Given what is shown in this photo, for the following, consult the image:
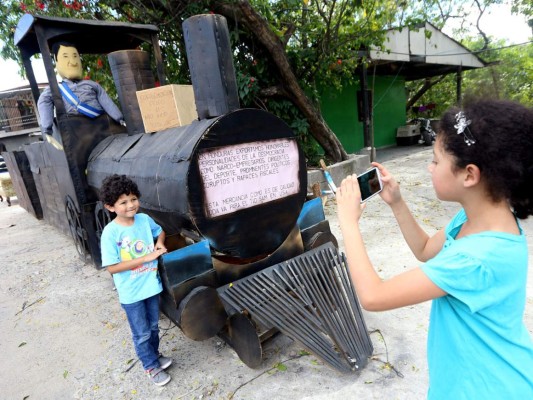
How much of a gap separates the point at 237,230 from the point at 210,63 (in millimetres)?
1188

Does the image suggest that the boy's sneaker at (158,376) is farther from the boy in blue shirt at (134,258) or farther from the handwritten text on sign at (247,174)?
the handwritten text on sign at (247,174)

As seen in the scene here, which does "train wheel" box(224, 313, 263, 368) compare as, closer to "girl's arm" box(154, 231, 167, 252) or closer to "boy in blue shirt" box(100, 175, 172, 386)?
"boy in blue shirt" box(100, 175, 172, 386)

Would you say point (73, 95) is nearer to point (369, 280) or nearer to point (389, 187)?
point (389, 187)

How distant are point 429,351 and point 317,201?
1.75m

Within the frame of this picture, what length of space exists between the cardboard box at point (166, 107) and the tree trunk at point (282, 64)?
11.5ft

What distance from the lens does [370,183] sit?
1.31m

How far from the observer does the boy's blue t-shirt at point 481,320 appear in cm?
90

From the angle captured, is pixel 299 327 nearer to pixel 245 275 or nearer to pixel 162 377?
pixel 245 275

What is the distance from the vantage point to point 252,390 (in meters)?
2.16

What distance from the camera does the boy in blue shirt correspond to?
2.11 meters

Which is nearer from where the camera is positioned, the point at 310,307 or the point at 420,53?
the point at 310,307

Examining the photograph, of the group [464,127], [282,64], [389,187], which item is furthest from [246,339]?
[282,64]

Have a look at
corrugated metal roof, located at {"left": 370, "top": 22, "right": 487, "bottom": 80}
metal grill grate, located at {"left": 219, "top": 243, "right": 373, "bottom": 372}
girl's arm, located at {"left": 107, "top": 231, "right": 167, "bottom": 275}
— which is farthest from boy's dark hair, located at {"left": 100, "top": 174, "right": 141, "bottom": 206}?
corrugated metal roof, located at {"left": 370, "top": 22, "right": 487, "bottom": 80}

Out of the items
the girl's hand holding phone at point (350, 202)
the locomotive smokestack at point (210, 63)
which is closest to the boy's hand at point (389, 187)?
the girl's hand holding phone at point (350, 202)
